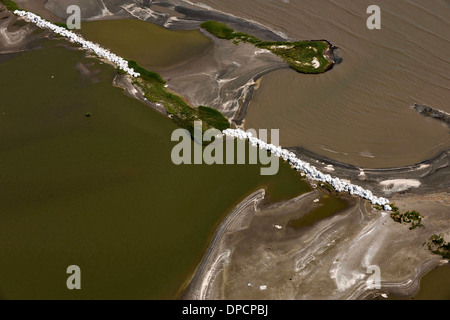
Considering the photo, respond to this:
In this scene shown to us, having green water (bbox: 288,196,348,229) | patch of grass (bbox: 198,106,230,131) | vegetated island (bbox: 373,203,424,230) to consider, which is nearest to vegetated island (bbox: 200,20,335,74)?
patch of grass (bbox: 198,106,230,131)

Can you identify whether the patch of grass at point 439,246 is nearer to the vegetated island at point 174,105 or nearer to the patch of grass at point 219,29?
the vegetated island at point 174,105

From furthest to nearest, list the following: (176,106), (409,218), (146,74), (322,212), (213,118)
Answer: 1. (146,74)
2. (176,106)
3. (213,118)
4. (322,212)
5. (409,218)

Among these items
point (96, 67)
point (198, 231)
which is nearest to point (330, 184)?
point (198, 231)

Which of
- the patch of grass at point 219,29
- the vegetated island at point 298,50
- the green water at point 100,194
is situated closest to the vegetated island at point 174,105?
the green water at point 100,194

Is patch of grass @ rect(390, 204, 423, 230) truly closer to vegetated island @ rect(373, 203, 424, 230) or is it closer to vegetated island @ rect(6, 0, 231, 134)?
vegetated island @ rect(373, 203, 424, 230)

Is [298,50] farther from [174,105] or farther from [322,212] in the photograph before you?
[322,212]

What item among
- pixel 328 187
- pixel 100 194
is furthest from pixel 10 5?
pixel 328 187
